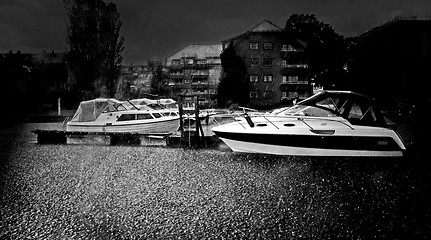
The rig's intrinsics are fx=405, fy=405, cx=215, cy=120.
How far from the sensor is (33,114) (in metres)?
→ 21.3

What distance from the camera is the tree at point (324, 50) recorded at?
498 inches

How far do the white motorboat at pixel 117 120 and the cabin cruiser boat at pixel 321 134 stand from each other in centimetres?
512

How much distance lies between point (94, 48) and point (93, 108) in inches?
491

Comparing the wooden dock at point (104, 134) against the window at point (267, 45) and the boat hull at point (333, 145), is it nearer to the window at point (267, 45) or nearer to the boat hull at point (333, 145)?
the boat hull at point (333, 145)

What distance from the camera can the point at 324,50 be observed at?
51.7 ft

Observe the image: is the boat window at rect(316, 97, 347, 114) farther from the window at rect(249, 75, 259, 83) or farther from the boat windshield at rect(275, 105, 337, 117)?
the window at rect(249, 75, 259, 83)

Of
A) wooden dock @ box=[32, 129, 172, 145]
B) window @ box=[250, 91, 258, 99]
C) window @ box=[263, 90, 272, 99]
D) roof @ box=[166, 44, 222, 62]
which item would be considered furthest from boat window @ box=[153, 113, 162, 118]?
roof @ box=[166, 44, 222, 62]

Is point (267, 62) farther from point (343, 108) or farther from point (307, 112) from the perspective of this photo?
point (307, 112)

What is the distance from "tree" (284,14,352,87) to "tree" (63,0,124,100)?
1082 cm

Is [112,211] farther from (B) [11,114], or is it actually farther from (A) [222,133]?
(B) [11,114]

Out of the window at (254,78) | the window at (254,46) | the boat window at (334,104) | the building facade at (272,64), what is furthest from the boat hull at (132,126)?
the window at (254,46)

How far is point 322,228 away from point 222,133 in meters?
4.96

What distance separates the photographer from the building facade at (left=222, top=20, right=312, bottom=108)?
71.7ft

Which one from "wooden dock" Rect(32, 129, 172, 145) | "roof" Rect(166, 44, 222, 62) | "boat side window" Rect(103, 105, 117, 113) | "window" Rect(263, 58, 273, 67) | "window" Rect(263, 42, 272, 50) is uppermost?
"roof" Rect(166, 44, 222, 62)
